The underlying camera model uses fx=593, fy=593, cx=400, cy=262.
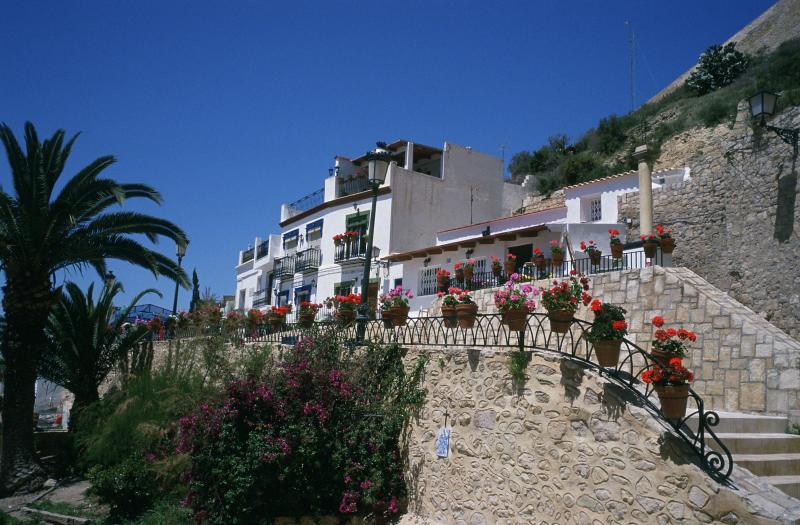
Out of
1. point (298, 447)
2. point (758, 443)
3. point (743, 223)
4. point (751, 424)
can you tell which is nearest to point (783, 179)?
point (743, 223)

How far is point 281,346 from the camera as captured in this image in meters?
13.3

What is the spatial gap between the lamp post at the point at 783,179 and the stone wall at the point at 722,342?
378cm

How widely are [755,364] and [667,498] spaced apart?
127 inches

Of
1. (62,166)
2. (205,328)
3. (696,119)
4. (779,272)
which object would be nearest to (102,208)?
(62,166)

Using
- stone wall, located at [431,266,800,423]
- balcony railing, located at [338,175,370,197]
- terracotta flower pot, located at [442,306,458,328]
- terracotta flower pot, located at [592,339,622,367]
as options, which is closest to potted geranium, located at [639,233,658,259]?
stone wall, located at [431,266,800,423]

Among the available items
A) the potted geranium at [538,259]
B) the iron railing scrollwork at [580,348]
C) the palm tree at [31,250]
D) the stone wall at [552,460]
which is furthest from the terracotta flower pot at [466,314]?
the palm tree at [31,250]

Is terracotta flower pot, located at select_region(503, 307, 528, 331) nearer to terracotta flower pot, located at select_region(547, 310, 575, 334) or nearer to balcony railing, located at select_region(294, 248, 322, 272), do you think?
terracotta flower pot, located at select_region(547, 310, 575, 334)

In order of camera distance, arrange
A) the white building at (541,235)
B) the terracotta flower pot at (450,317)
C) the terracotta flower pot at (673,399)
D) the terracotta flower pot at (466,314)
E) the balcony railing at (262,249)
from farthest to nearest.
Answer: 1. the balcony railing at (262,249)
2. the white building at (541,235)
3. the terracotta flower pot at (450,317)
4. the terracotta flower pot at (466,314)
5. the terracotta flower pot at (673,399)

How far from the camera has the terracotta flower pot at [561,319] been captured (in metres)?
7.74

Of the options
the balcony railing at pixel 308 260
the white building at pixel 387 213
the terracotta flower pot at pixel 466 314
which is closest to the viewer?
the terracotta flower pot at pixel 466 314

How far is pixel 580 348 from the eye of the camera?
9.69 m

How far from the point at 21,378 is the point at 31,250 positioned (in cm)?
304

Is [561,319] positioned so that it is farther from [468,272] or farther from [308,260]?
[308,260]

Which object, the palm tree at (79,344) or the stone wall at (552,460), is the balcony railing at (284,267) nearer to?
the palm tree at (79,344)
